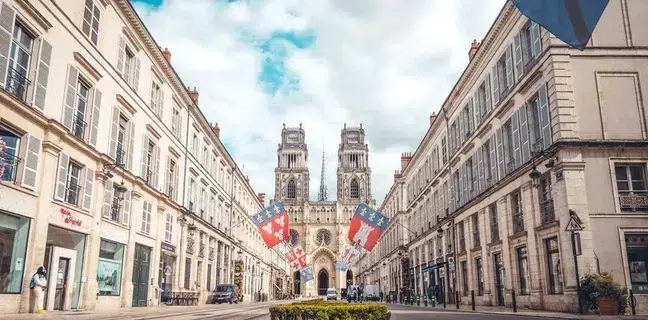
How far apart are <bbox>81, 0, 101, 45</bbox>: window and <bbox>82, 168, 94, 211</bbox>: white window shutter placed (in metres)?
5.20

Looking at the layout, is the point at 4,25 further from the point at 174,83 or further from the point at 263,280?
the point at 263,280

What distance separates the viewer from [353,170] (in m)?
112

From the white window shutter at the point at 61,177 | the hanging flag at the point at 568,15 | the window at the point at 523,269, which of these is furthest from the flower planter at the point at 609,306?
the white window shutter at the point at 61,177

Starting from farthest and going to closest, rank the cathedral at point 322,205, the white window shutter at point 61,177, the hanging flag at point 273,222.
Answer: the cathedral at point 322,205
the hanging flag at point 273,222
the white window shutter at point 61,177

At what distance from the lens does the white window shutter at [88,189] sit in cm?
1955

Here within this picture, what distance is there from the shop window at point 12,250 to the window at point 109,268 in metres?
5.99

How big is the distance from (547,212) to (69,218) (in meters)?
18.2

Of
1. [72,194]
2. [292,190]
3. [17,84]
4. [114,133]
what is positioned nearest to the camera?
[17,84]

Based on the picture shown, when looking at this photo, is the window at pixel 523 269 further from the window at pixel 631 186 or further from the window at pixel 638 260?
the window at pixel 631 186

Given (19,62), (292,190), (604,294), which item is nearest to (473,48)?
(604,294)

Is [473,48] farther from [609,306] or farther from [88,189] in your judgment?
[88,189]

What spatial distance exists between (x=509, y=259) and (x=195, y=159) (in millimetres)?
22185

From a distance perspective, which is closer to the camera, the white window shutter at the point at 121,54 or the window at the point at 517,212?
the white window shutter at the point at 121,54

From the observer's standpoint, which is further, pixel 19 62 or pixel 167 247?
pixel 167 247
